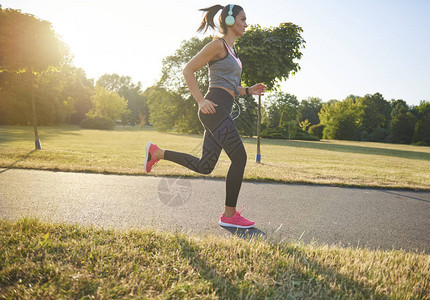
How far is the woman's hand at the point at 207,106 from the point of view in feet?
8.15

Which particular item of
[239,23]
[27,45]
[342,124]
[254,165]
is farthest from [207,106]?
[342,124]

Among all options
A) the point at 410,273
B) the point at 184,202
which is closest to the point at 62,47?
the point at 184,202

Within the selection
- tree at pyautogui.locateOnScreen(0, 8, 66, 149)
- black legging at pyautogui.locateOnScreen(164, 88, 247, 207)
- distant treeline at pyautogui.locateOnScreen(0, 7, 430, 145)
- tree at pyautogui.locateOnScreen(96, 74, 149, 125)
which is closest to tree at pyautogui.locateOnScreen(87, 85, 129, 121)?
distant treeline at pyautogui.locateOnScreen(0, 7, 430, 145)

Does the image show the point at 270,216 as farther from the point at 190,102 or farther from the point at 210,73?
the point at 190,102

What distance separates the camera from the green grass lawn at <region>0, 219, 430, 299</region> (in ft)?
4.92

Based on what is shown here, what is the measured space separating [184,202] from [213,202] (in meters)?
0.42

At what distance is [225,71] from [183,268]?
1.83 metres

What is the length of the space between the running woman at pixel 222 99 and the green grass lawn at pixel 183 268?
0.67 metres

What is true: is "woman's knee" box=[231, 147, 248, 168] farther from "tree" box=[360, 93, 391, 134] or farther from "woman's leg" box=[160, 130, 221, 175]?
"tree" box=[360, 93, 391, 134]

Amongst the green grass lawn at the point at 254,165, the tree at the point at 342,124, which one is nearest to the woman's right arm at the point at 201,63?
the green grass lawn at the point at 254,165

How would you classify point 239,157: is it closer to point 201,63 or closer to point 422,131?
point 201,63

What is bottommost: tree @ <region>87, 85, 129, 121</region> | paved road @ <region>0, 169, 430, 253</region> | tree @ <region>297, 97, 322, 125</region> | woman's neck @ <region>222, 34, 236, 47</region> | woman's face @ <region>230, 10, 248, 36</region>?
paved road @ <region>0, 169, 430, 253</region>

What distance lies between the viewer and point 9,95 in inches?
1268

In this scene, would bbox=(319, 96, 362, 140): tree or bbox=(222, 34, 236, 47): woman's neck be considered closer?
bbox=(222, 34, 236, 47): woman's neck
